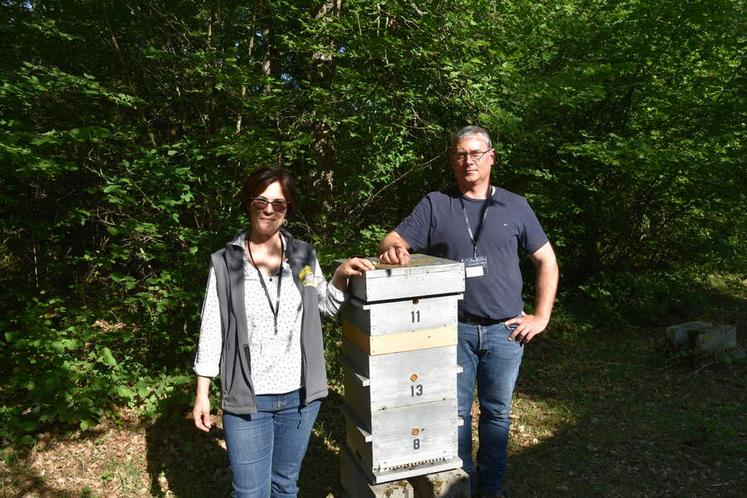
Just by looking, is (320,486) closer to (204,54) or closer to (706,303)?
(204,54)

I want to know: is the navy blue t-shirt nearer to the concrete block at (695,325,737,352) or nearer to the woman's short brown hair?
the woman's short brown hair

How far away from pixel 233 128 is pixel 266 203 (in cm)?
263

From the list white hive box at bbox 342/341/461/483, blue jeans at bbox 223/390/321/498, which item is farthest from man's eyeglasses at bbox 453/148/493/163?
blue jeans at bbox 223/390/321/498

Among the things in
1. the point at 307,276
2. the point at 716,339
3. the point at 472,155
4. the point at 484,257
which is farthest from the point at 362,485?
the point at 716,339

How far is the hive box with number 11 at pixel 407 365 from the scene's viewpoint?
2.80 metres

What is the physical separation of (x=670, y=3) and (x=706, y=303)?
15.9ft

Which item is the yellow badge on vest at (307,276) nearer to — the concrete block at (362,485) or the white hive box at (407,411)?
the white hive box at (407,411)

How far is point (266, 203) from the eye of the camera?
2486 millimetres

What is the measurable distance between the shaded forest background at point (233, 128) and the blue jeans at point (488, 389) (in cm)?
218

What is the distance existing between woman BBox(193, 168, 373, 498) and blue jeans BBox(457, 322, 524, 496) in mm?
968

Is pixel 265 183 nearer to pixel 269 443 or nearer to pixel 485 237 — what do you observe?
pixel 269 443

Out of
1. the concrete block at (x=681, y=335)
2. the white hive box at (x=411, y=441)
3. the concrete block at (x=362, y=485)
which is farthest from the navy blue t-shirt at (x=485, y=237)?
the concrete block at (x=681, y=335)

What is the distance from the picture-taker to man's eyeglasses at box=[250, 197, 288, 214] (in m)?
2.48

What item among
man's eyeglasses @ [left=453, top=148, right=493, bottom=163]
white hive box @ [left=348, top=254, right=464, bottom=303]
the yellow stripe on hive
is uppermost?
man's eyeglasses @ [left=453, top=148, right=493, bottom=163]
